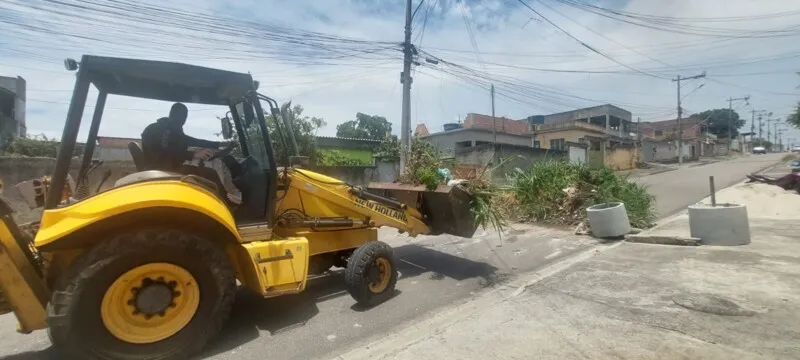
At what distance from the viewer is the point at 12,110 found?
78.1ft

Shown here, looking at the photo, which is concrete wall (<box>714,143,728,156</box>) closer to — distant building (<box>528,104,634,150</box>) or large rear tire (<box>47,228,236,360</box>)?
distant building (<box>528,104,634,150</box>)

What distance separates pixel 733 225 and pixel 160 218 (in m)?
7.72

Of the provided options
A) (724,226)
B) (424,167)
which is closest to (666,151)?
(724,226)

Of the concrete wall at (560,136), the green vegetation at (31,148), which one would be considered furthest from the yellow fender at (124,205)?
the concrete wall at (560,136)

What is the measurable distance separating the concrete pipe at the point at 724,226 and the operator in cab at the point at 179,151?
6.90m

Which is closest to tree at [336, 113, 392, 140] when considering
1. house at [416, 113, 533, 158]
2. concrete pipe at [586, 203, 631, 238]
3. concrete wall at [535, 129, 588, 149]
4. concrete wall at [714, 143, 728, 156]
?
house at [416, 113, 533, 158]

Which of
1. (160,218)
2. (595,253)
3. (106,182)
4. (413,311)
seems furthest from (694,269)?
(106,182)

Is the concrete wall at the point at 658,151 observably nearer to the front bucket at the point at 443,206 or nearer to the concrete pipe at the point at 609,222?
the concrete pipe at the point at 609,222

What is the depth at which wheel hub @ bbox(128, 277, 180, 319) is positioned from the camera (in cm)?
303

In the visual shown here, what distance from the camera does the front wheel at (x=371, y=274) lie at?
4.23 m

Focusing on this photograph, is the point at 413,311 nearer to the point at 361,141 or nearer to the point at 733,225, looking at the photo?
the point at 733,225

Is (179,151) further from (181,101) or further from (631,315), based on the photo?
(631,315)

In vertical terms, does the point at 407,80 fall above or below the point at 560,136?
above

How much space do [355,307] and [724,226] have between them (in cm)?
594
